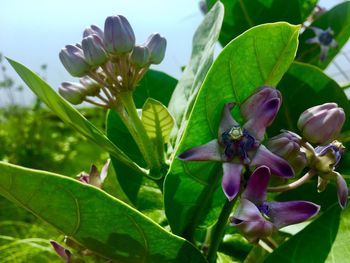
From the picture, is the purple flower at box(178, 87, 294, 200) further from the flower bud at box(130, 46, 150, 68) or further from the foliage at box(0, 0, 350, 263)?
the flower bud at box(130, 46, 150, 68)

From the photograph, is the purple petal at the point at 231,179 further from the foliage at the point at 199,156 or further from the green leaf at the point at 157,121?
the green leaf at the point at 157,121

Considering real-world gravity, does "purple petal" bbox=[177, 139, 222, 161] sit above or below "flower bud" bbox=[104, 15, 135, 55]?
below

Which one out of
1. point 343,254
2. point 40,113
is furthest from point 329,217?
point 40,113

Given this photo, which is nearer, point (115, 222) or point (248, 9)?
point (115, 222)

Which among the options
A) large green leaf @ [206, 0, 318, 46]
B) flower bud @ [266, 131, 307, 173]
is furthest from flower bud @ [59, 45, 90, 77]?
large green leaf @ [206, 0, 318, 46]

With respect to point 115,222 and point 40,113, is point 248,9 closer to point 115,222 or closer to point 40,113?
point 115,222

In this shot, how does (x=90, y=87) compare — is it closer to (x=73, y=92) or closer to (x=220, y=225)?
(x=73, y=92)

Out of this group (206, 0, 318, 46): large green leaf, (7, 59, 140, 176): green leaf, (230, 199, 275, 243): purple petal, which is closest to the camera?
(230, 199, 275, 243): purple petal

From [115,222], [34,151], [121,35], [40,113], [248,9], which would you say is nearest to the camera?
[115,222]
